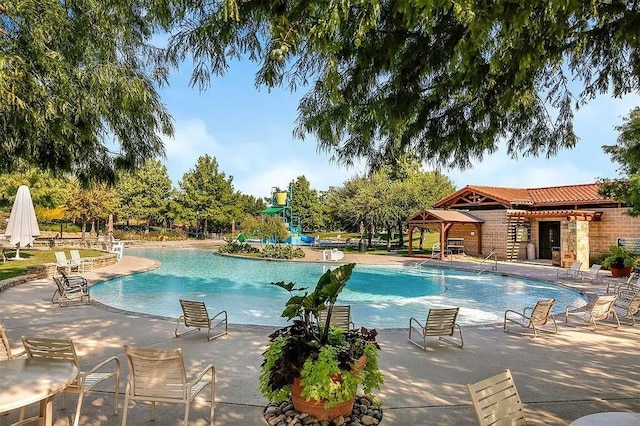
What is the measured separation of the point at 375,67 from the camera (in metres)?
3.84

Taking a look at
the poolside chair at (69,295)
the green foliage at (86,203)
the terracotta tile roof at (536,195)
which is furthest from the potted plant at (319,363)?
the green foliage at (86,203)

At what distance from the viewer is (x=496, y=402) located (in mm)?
3107

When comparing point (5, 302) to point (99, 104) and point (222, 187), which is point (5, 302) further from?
point (222, 187)

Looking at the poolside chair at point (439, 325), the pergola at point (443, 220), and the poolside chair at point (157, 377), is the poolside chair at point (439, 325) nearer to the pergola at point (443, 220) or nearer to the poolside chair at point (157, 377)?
the poolside chair at point (157, 377)

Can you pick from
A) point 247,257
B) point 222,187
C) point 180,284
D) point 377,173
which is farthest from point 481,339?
point 222,187

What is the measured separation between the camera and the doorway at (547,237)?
24.9 meters

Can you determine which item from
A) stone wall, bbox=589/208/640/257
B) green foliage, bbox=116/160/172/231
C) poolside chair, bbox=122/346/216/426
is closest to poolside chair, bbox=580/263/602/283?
stone wall, bbox=589/208/640/257

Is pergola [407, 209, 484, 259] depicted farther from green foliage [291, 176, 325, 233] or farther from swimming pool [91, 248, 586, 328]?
green foliage [291, 176, 325, 233]

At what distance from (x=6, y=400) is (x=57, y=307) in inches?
321

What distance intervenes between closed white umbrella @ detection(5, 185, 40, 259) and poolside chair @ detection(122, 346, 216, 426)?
14519mm

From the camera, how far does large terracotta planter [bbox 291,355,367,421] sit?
335 cm

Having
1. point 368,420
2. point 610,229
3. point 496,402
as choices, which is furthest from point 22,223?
point 610,229

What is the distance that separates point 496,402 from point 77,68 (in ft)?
15.4

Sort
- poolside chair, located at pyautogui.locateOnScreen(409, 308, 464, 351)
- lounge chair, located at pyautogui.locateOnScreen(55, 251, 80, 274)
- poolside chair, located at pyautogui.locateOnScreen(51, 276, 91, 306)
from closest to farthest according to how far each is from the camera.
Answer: poolside chair, located at pyautogui.locateOnScreen(409, 308, 464, 351)
poolside chair, located at pyautogui.locateOnScreen(51, 276, 91, 306)
lounge chair, located at pyautogui.locateOnScreen(55, 251, 80, 274)
